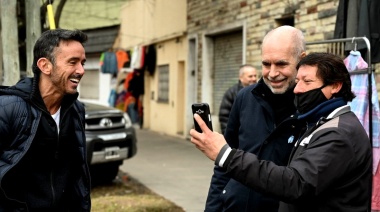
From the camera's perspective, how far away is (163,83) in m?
17.2

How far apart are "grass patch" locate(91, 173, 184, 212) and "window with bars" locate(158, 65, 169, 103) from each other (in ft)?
26.0

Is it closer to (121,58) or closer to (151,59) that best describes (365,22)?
(151,59)

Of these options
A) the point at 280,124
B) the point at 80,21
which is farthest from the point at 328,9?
the point at 80,21

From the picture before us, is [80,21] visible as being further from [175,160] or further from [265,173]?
[265,173]

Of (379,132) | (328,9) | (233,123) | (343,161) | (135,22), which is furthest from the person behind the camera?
(135,22)

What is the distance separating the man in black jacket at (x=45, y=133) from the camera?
9.09 ft

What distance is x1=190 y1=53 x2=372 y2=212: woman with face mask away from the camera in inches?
85.4

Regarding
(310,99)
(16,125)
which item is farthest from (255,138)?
(16,125)

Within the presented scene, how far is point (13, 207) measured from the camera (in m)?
2.78

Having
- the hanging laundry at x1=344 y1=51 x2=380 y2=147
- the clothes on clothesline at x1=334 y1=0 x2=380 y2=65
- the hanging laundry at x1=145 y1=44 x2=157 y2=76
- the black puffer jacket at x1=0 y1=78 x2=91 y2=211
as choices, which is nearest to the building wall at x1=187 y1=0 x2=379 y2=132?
the clothes on clothesline at x1=334 y1=0 x2=380 y2=65

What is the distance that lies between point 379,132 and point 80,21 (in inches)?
771

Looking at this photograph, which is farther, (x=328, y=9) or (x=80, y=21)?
(x=80, y=21)

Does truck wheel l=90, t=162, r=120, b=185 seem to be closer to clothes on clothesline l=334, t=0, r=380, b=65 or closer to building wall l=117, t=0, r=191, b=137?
clothes on clothesline l=334, t=0, r=380, b=65

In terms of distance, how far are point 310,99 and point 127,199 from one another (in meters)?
5.24
